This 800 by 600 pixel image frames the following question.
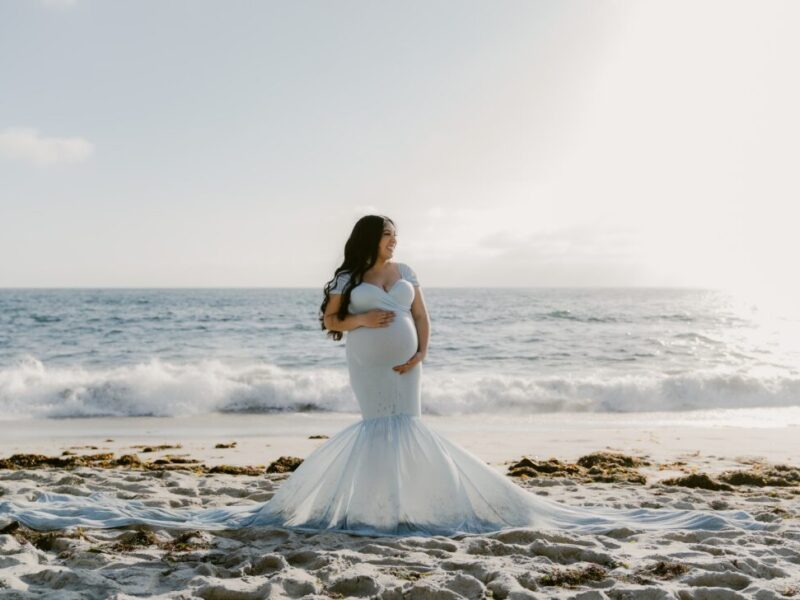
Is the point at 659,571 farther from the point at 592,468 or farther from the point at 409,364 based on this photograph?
the point at 592,468

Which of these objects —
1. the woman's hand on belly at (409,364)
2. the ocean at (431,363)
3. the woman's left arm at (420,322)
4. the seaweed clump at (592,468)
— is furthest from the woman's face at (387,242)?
the ocean at (431,363)

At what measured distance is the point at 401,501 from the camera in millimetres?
4879

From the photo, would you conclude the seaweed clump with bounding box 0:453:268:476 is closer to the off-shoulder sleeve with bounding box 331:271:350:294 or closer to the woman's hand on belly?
the woman's hand on belly

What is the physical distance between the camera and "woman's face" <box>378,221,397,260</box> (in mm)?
→ 5039

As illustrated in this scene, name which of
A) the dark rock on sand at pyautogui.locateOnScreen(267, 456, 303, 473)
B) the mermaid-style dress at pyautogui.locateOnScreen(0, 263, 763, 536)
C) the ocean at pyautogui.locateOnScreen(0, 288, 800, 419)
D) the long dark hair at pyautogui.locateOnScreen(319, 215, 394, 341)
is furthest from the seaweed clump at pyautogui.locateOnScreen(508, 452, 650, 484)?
the ocean at pyautogui.locateOnScreen(0, 288, 800, 419)

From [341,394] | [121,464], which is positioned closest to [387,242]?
[121,464]

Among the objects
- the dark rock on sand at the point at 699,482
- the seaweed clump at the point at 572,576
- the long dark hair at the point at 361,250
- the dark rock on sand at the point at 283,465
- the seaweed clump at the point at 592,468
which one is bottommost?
the dark rock on sand at the point at 283,465

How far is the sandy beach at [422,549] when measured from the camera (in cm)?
373

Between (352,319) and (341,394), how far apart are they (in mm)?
9767

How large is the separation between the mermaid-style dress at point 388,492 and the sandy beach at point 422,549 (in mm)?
208

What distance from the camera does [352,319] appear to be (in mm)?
5004

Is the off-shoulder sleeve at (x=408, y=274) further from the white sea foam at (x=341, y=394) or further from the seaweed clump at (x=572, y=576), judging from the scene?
the white sea foam at (x=341, y=394)

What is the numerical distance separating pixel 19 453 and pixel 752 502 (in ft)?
25.6

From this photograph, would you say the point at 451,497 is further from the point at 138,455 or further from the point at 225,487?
the point at 138,455
